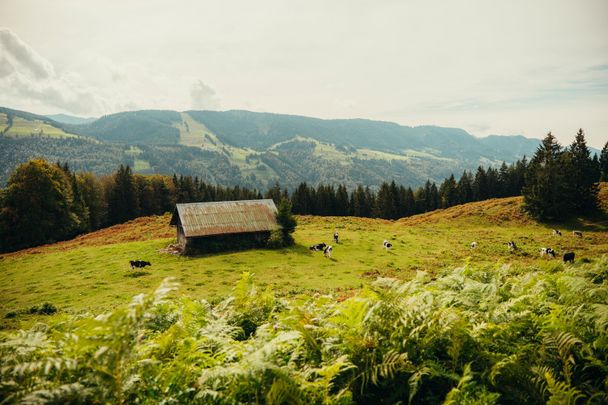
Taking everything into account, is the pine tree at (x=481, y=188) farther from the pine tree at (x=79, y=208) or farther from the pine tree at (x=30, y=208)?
the pine tree at (x=30, y=208)

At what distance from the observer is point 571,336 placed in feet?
15.9

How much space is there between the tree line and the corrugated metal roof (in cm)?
1812

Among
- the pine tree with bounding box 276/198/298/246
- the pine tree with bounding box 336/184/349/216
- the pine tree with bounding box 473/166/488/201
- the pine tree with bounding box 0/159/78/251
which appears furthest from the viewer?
the pine tree with bounding box 473/166/488/201

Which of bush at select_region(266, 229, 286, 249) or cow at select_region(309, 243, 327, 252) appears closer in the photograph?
cow at select_region(309, 243, 327, 252)

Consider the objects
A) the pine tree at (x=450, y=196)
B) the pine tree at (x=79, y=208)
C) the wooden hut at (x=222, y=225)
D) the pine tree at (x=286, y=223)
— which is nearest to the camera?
the wooden hut at (x=222, y=225)

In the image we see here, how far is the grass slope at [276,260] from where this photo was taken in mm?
25656

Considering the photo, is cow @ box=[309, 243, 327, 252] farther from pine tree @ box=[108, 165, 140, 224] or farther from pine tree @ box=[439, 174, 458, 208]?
pine tree @ box=[439, 174, 458, 208]

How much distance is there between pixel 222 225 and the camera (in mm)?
41156

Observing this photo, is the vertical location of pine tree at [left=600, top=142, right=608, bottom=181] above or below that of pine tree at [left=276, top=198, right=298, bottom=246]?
above

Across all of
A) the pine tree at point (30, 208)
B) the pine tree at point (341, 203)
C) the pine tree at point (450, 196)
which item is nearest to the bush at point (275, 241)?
the pine tree at point (30, 208)

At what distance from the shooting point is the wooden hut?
129 ft

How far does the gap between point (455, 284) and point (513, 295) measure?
145 centimetres

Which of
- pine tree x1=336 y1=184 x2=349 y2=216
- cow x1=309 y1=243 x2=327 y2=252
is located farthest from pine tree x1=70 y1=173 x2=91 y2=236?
pine tree x1=336 y1=184 x2=349 y2=216

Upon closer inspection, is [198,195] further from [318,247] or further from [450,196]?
[450,196]
